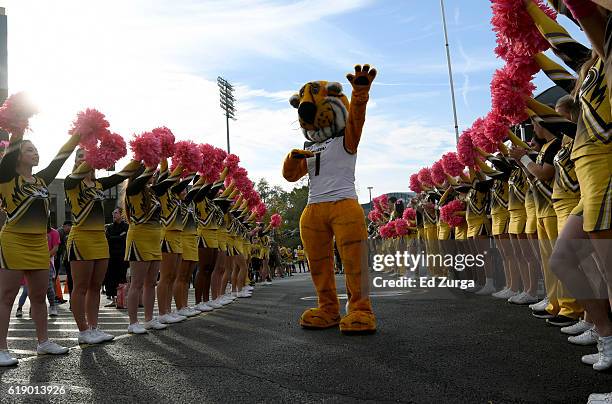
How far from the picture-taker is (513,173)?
22.9ft

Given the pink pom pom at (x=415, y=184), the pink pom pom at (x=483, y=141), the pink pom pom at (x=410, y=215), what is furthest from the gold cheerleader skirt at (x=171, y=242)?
the pink pom pom at (x=410, y=215)

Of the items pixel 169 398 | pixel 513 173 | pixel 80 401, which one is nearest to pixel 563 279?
pixel 169 398

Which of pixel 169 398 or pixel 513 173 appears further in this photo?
pixel 513 173

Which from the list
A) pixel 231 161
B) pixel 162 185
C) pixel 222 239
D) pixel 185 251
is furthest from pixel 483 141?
pixel 231 161

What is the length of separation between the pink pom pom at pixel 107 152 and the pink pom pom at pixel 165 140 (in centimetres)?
103

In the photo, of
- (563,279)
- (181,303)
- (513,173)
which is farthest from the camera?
(181,303)

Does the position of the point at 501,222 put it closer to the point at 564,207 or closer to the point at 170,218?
the point at 564,207

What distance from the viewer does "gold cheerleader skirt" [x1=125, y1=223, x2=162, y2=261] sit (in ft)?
20.3

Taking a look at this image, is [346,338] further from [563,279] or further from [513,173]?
[513,173]

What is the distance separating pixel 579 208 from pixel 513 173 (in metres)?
4.21

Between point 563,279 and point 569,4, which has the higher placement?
point 569,4

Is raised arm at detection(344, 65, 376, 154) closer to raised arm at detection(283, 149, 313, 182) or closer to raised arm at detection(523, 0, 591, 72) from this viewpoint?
raised arm at detection(283, 149, 313, 182)

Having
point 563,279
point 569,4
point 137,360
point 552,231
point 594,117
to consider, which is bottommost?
point 137,360

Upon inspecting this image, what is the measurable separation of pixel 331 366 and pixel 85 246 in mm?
3260
